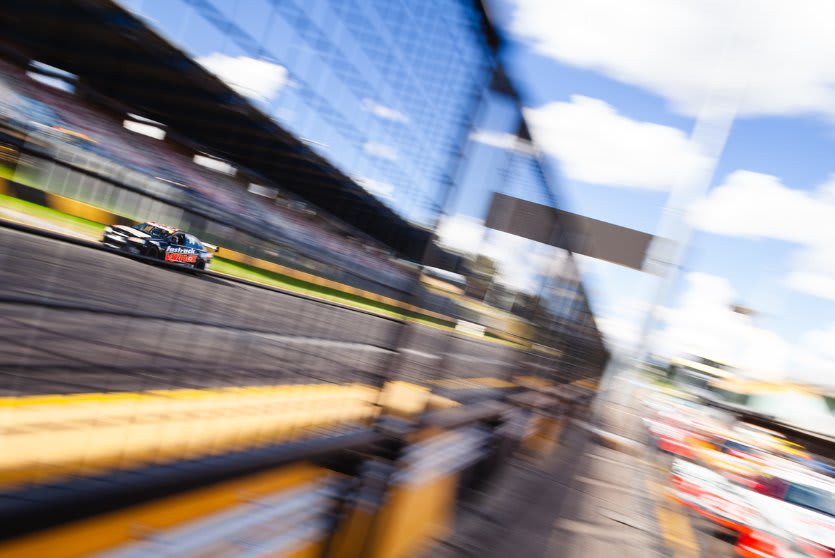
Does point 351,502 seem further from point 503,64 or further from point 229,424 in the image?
point 503,64

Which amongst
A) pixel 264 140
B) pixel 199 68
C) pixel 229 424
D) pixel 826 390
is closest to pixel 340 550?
pixel 229 424

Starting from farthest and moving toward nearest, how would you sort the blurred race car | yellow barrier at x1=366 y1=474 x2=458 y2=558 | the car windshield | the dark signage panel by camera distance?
the car windshield, the blurred race car, the dark signage panel, yellow barrier at x1=366 y1=474 x2=458 y2=558

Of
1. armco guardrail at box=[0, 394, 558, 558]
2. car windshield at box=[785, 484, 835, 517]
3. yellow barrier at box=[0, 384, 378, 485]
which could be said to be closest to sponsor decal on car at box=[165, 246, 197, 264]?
yellow barrier at box=[0, 384, 378, 485]

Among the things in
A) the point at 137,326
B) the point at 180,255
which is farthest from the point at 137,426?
the point at 180,255

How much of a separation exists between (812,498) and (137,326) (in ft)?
29.0

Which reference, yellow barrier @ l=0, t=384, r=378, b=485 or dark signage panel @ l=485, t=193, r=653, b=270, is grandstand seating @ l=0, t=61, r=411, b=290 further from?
dark signage panel @ l=485, t=193, r=653, b=270

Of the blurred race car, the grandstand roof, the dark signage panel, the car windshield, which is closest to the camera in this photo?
the grandstand roof

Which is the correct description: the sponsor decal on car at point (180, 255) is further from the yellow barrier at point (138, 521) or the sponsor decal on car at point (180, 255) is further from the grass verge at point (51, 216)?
the yellow barrier at point (138, 521)

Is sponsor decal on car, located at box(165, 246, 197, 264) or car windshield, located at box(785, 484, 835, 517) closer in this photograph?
sponsor decal on car, located at box(165, 246, 197, 264)

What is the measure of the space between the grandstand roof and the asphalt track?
31 centimetres

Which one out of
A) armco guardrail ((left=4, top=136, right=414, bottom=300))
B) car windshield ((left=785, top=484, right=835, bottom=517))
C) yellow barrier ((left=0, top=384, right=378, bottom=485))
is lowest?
car windshield ((left=785, top=484, right=835, bottom=517))

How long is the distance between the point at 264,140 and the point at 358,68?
1.42ft

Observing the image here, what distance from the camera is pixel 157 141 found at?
1348 millimetres

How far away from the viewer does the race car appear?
1.33 m
